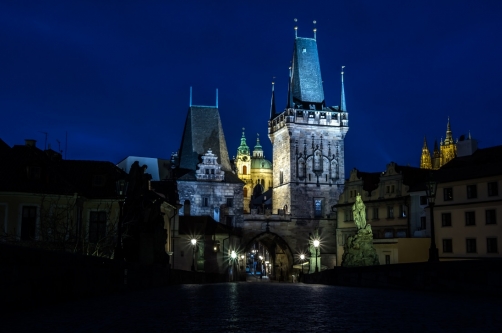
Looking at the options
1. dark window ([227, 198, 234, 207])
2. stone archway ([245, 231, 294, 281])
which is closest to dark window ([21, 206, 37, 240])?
dark window ([227, 198, 234, 207])

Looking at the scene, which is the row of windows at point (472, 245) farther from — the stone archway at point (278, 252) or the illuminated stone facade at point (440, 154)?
the illuminated stone facade at point (440, 154)

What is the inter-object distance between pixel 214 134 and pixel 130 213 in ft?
192

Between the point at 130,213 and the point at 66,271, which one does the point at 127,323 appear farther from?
the point at 130,213

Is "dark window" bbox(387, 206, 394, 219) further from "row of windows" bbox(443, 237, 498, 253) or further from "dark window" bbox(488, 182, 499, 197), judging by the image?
"dark window" bbox(488, 182, 499, 197)

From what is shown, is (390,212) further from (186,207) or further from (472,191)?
(186,207)

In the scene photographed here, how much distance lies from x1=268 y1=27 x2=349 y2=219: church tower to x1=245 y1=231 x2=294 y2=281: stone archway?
377cm

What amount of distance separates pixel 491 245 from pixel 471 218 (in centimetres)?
227

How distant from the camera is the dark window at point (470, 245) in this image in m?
42.8

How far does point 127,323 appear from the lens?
8.64 m

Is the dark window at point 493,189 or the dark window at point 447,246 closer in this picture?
the dark window at point 493,189

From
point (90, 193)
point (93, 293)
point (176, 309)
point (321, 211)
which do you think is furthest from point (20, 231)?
point (321, 211)

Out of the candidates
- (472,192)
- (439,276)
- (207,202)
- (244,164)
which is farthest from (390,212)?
(244,164)

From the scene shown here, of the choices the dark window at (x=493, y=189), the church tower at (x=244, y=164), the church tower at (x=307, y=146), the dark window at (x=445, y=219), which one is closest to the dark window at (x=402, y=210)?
the dark window at (x=445, y=219)

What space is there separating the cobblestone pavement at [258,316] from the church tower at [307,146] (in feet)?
219
